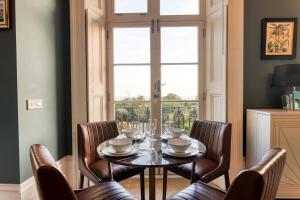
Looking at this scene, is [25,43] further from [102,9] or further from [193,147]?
[193,147]

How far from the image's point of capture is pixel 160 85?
3.08 meters

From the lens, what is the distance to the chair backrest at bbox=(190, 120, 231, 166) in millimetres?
2227

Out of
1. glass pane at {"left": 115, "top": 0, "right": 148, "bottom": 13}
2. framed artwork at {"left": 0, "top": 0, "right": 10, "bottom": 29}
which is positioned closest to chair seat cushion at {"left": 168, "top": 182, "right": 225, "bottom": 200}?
framed artwork at {"left": 0, "top": 0, "right": 10, "bottom": 29}

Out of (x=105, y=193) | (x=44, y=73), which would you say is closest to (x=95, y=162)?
(x=105, y=193)

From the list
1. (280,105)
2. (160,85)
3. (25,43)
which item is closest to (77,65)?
(25,43)

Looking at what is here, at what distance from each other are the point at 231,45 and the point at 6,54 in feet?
7.63

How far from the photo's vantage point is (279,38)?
8.91 feet

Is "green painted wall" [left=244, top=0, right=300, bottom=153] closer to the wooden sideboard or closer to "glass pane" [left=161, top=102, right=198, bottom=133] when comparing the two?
the wooden sideboard

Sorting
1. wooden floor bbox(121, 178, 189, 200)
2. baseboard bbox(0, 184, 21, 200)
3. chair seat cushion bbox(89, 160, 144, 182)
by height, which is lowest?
wooden floor bbox(121, 178, 189, 200)

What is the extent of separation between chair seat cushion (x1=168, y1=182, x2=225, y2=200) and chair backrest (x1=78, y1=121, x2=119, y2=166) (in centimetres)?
105

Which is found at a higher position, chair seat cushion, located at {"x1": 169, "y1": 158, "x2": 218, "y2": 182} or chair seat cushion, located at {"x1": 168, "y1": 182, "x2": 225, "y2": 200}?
chair seat cushion, located at {"x1": 168, "y1": 182, "x2": 225, "y2": 200}

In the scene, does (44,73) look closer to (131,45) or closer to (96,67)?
(96,67)

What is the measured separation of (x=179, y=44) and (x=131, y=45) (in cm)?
67

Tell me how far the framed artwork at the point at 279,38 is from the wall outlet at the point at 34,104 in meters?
2.62
